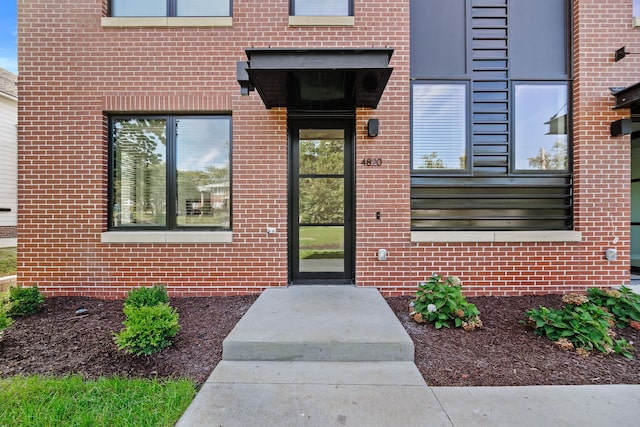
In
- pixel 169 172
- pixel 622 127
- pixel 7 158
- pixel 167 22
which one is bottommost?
pixel 169 172

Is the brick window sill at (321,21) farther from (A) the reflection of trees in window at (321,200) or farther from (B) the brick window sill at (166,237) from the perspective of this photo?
(B) the brick window sill at (166,237)

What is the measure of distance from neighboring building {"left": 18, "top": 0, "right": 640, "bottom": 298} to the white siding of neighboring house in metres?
7.40

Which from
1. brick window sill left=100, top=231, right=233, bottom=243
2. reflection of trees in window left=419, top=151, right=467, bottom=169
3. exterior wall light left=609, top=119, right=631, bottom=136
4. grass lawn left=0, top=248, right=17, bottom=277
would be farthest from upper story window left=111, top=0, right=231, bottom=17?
exterior wall light left=609, top=119, right=631, bottom=136

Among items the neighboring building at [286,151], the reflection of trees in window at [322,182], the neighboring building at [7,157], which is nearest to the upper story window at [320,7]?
the neighboring building at [286,151]

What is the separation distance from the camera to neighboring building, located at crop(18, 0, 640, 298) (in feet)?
15.0

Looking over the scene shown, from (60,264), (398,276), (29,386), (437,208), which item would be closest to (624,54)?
(437,208)

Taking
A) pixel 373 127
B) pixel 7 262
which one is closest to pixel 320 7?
pixel 373 127

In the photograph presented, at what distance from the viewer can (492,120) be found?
4.75 meters

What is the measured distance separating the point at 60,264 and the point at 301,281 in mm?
3772

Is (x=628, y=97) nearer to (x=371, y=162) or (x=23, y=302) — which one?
(x=371, y=162)

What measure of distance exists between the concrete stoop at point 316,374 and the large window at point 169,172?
2.08m

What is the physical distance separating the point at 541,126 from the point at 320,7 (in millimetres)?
4062

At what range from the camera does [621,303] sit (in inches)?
140

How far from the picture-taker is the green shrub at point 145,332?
9.25ft
